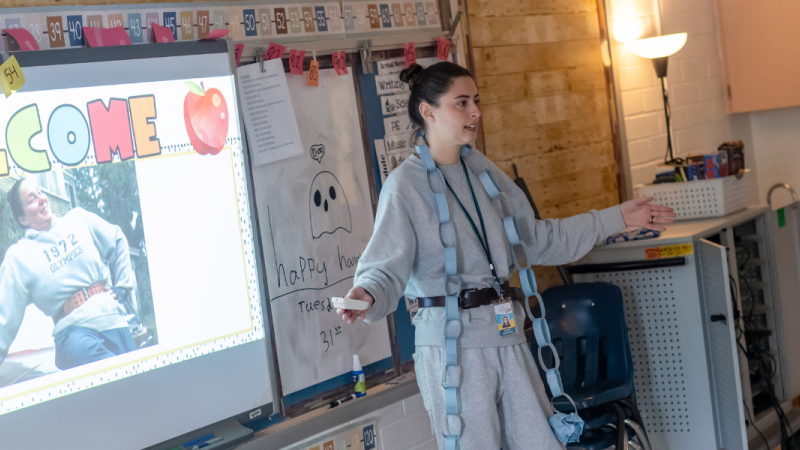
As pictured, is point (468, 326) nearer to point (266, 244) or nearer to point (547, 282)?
point (266, 244)

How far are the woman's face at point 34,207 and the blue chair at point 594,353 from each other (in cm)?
155

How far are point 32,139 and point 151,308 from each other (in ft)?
1.57

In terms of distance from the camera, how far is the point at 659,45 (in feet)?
11.0

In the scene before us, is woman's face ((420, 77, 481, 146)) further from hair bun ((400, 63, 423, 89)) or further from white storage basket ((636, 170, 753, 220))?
white storage basket ((636, 170, 753, 220))

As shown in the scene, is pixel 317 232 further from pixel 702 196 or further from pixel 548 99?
pixel 702 196

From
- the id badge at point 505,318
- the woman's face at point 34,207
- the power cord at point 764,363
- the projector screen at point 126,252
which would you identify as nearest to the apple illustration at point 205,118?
the projector screen at point 126,252

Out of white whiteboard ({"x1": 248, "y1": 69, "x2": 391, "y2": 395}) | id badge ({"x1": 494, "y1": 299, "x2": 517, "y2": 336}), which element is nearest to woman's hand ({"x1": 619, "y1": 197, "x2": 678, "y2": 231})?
id badge ({"x1": 494, "y1": 299, "x2": 517, "y2": 336})

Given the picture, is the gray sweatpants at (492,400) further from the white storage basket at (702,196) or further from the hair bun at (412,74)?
the white storage basket at (702,196)

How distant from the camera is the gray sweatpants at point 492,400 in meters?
1.70

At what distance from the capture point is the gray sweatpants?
1.70 m

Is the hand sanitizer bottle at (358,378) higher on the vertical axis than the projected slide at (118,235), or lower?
lower

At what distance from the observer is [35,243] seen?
156cm

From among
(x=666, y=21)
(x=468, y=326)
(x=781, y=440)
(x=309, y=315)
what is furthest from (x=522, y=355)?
(x=666, y=21)

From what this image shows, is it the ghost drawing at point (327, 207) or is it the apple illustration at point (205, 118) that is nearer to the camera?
the apple illustration at point (205, 118)
